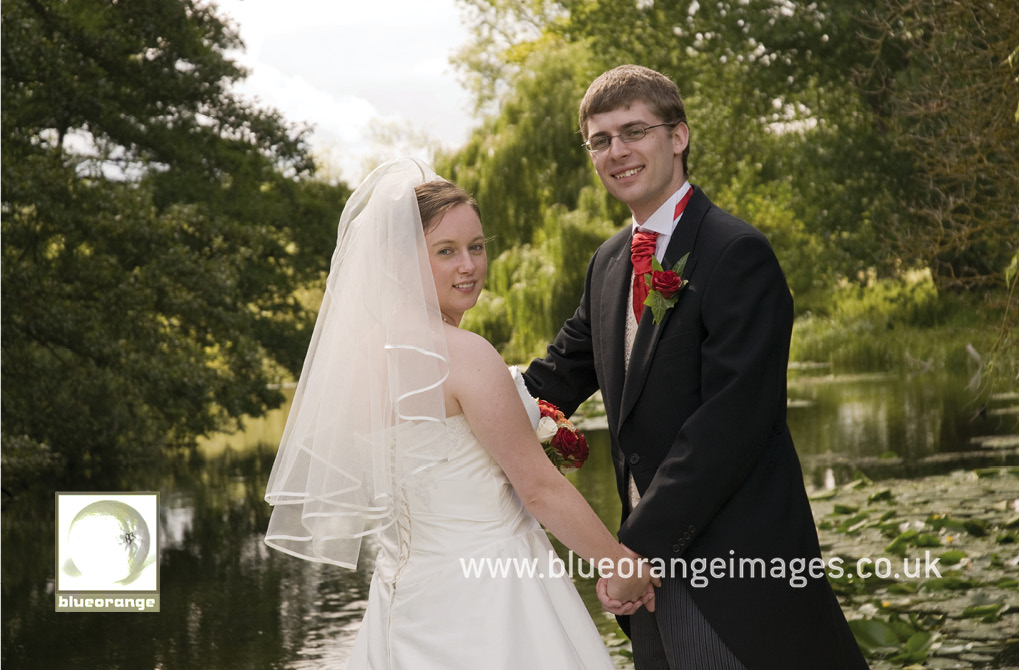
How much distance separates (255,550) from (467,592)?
21.2 ft

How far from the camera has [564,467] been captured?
261cm

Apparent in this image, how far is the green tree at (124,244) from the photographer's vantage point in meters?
9.83

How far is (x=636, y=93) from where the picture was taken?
240cm

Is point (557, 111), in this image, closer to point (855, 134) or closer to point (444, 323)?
point (855, 134)

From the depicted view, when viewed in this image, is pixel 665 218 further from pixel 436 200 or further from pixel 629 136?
pixel 436 200

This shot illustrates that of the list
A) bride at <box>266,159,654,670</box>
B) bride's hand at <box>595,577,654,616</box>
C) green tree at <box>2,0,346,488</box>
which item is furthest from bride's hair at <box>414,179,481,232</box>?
green tree at <box>2,0,346,488</box>

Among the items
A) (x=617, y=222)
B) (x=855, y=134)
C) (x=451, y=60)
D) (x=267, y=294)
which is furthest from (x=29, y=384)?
(x=451, y=60)

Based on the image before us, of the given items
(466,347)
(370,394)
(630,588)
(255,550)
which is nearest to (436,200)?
(466,347)

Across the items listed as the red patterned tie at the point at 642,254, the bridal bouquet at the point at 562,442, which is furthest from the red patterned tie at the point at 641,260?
the bridal bouquet at the point at 562,442

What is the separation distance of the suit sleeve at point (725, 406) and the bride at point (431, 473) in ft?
0.44

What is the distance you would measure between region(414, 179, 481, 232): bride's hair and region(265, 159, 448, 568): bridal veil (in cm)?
3

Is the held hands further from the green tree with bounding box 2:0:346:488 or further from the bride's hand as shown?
the green tree with bounding box 2:0:346:488

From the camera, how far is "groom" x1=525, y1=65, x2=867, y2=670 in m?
2.16

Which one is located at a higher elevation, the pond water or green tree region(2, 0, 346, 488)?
green tree region(2, 0, 346, 488)
